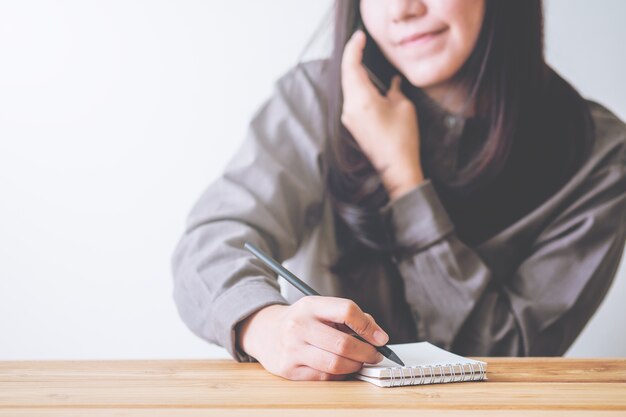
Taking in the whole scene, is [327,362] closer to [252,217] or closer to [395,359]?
[395,359]

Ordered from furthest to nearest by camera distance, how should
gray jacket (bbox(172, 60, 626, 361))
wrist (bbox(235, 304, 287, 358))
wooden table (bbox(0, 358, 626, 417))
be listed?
gray jacket (bbox(172, 60, 626, 361)), wrist (bbox(235, 304, 287, 358)), wooden table (bbox(0, 358, 626, 417))

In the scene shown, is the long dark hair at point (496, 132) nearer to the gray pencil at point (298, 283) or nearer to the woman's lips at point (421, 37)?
the woman's lips at point (421, 37)

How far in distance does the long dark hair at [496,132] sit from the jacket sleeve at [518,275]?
0.07 metres

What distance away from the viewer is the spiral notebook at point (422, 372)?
2.00ft

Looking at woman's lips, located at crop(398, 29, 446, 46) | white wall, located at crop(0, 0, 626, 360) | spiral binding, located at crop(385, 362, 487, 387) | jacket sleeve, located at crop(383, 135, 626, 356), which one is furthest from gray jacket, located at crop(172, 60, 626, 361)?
spiral binding, located at crop(385, 362, 487, 387)

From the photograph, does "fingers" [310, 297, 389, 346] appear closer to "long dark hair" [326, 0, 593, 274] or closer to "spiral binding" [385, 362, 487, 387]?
"spiral binding" [385, 362, 487, 387]

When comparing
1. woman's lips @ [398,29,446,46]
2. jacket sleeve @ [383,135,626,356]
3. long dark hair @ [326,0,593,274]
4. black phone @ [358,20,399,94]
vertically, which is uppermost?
woman's lips @ [398,29,446,46]

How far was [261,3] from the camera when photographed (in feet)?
5.19

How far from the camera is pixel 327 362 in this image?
64cm

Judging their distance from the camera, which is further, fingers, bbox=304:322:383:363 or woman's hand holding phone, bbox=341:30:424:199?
woman's hand holding phone, bbox=341:30:424:199

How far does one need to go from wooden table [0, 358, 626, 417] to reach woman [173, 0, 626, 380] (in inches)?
16.1

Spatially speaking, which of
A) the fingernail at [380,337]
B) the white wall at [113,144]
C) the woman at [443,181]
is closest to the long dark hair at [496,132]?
the woman at [443,181]

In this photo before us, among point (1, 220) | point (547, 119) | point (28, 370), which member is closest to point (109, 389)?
point (28, 370)

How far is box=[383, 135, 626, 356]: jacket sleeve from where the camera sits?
1138mm
